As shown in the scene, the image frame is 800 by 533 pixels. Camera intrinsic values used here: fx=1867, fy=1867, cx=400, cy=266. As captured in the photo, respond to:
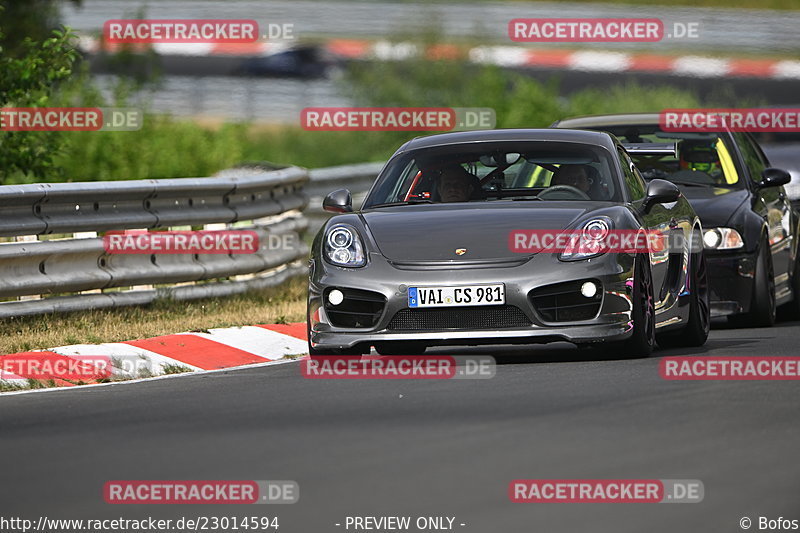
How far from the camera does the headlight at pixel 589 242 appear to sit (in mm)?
9867

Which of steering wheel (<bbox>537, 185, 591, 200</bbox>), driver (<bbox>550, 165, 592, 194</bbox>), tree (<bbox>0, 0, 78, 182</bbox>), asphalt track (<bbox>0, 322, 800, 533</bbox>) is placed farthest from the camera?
tree (<bbox>0, 0, 78, 182</bbox>)

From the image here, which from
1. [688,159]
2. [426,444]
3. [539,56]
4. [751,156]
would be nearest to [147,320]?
[688,159]

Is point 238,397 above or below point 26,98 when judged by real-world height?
below

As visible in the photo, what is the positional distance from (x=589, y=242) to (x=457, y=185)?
4.19 feet

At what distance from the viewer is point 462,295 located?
31.9 feet

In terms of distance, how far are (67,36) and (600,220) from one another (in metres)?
6.36

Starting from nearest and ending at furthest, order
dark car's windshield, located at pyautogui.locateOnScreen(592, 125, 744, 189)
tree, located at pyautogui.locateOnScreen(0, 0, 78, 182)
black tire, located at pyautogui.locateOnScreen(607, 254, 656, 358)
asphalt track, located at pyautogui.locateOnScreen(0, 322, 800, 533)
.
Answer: asphalt track, located at pyautogui.locateOnScreen(0, 322, 800, 533) → black tire, located at pyautogui.locateOnScreen(607, 254, 656, 358) → dark car's windshield, located at pyautogui.locateOnScreen(592, 125, 744, 189) → tree, located at pyautogui.locateOnScreen(0, 0, 78, 182)

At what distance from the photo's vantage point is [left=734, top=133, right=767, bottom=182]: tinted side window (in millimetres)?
13977

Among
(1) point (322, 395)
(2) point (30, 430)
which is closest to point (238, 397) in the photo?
(1) point (322, 395)

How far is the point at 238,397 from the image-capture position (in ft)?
29.2

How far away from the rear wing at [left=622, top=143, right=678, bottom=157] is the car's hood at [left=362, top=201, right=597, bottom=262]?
230 cm

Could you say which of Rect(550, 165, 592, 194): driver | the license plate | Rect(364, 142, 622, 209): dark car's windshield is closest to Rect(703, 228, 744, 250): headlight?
Rect(364, 142, 622, 209): dark car's windshield

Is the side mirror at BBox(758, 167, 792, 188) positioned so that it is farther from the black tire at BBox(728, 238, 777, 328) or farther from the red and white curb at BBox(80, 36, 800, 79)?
the red and white curb at BBox(80, 36, 800, 79)

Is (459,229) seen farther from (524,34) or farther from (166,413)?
(524,34)
